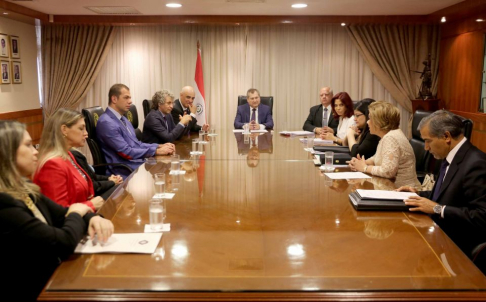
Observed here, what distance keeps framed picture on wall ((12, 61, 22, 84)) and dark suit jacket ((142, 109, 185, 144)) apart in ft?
9.33

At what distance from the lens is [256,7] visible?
6.03 metres

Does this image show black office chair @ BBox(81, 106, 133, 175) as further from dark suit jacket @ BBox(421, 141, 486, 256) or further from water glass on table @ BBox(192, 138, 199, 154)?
dark suit jacket @ BBox(421, 141, 486, 256)

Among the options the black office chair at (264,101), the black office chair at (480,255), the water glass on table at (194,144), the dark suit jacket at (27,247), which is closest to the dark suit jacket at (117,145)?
the water glass on table at (194,144)

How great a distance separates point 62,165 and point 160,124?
7.88 feet

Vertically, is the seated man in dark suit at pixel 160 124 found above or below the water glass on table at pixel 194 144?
above

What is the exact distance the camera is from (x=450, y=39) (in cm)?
654

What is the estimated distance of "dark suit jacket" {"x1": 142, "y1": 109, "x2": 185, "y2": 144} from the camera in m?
4.70

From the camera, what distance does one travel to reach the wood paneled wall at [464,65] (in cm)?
572

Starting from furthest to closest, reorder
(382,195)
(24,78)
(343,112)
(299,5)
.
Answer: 1. (24,78)
2. (299,5)
3. (343,112)
4. (382,195)

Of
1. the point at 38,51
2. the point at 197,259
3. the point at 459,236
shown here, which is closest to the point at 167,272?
the point at 197,259

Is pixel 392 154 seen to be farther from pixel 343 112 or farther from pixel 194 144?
pixel 194 144

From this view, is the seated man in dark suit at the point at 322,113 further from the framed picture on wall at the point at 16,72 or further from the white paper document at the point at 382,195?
the framed picture on wall at the point at 16,72

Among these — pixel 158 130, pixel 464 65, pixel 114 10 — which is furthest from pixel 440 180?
pixel 114 10

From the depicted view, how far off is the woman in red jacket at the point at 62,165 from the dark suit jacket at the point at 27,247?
2.20 ft
